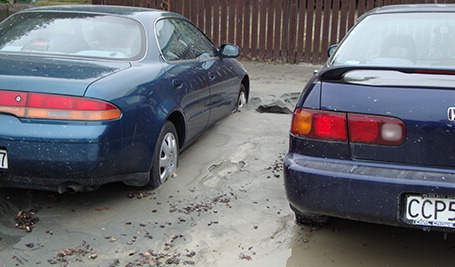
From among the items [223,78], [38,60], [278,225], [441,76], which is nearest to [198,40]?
[223,78]

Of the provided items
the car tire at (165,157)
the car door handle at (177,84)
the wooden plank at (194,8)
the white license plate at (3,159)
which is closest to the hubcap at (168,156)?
the car tire at (165,157)

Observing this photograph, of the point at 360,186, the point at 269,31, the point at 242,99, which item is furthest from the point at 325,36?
the point at 360,186

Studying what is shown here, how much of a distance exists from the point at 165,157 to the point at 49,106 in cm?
115

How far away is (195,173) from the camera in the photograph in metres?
4.50

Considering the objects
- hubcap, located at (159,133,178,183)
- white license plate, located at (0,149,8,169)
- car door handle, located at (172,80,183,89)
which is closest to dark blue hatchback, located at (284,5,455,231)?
hubcap, located at (159,133,178,183)

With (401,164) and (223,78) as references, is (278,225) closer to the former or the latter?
(401,164)

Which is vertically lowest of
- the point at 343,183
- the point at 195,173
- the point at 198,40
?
the point at 195,173

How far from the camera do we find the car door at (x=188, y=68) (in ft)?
14.3

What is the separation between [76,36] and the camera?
4.19 meters

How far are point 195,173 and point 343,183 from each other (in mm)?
2020

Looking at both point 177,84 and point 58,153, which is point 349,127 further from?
point 177,84

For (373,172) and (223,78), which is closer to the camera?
(373,172)

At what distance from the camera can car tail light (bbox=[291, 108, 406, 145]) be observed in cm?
267

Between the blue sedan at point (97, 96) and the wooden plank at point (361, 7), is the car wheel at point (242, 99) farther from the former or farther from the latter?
the wooden plank at point (361, 7)
